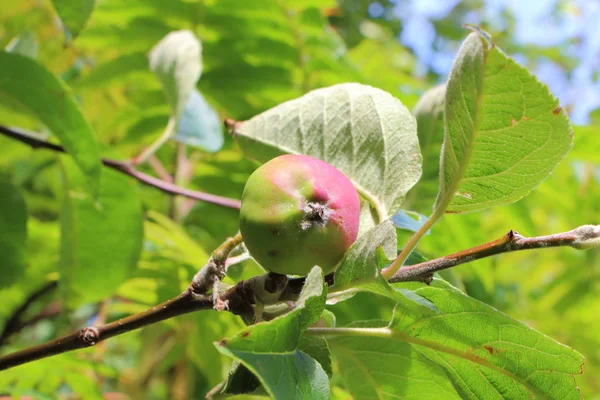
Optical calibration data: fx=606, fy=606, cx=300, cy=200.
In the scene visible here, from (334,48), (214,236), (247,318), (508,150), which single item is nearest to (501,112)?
(508,150)

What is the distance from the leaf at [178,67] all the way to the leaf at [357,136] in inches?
15.6

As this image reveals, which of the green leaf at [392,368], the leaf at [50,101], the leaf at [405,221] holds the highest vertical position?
the leaf at [405,221]

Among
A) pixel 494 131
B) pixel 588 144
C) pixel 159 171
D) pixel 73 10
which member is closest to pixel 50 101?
pixel 73 10

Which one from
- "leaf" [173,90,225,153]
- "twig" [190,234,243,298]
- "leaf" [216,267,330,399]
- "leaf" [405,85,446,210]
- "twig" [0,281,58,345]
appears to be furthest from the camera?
"twig" [0,281,58,345]

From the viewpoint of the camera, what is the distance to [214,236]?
161 centimetres

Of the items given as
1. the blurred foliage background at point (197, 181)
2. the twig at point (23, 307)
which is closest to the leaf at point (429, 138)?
the blurred foliage background at point (197, 181)

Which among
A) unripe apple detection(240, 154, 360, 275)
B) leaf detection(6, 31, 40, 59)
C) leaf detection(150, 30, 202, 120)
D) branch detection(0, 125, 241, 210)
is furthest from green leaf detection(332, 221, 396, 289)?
leaf detection(6, 31, 40, 59)

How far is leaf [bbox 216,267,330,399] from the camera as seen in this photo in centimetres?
42

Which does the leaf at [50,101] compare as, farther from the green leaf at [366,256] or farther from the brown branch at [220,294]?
the green leaf at [366,256]

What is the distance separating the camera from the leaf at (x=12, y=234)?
98 cm

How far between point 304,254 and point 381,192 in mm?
153

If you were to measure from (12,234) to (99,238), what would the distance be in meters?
0.19

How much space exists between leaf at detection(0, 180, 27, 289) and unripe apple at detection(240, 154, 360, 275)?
609 mm

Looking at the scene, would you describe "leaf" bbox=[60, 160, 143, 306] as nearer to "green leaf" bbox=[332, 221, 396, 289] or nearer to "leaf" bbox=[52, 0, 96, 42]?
"leaf" bbox=[52, 0, 96, 42]
